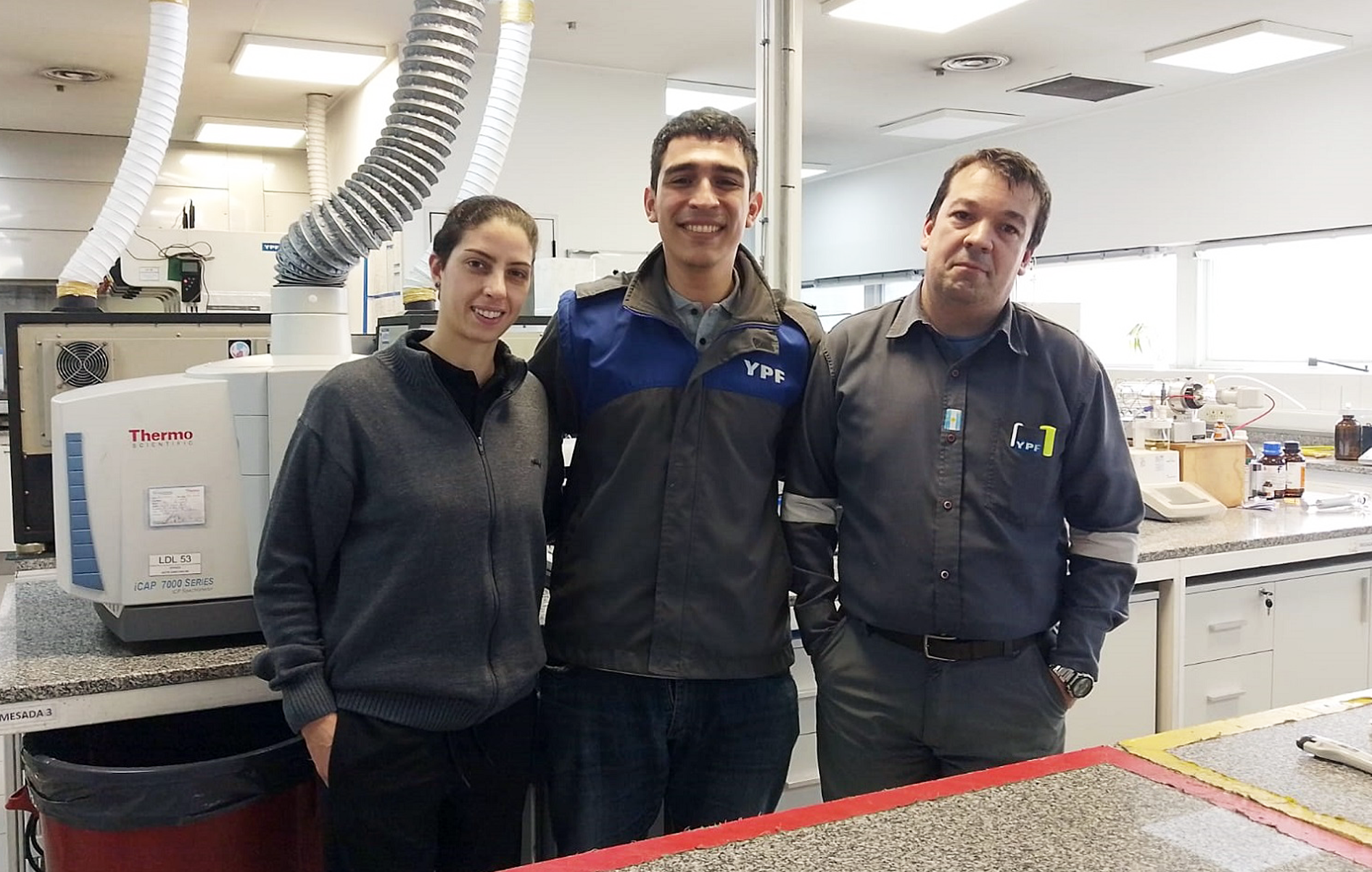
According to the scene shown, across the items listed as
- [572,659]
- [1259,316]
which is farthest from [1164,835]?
[1259,316]

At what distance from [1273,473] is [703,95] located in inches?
166

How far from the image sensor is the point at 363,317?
4387mm

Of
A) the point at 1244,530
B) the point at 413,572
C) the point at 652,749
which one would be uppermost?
the point at 413,572

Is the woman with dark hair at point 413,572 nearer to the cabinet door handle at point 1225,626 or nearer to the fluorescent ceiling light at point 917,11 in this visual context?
the cabinet door handle at point 1225,626

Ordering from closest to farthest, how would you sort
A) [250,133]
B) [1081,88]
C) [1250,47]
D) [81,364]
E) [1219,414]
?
[81,364] < [1219,414] < [1250,47] < [1081,88] < [250,133]

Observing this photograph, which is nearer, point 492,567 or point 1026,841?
point 1026,841

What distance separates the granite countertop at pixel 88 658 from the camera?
1.66m

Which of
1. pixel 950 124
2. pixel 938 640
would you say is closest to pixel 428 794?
pixel 938 640

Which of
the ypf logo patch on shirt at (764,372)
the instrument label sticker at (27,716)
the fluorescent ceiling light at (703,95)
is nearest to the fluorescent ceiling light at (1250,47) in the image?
the fluorescent ceiling light at (703,95)

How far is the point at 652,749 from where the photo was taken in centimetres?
166

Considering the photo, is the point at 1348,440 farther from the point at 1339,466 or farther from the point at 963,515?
the point at 963,515

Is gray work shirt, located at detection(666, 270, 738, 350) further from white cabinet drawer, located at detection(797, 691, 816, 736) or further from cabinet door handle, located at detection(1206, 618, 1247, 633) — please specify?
cabinet door handle, located at detection(1206, 618, 1247, 633)

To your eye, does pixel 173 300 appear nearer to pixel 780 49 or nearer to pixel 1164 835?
pixel 780 49

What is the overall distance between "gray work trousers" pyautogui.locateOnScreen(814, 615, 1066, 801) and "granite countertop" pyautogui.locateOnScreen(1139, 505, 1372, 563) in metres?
0.97
